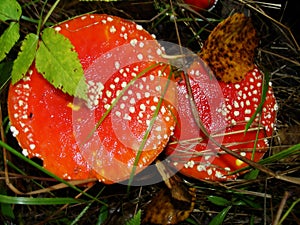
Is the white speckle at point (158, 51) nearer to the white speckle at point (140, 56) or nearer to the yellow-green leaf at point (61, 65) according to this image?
the white speckle at point (140, 56)

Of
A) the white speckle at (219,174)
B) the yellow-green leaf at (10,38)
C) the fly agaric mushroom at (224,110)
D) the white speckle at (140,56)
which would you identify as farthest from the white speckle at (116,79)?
the white speckle at (219,174)

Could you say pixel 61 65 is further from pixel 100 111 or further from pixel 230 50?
pixel 230 50

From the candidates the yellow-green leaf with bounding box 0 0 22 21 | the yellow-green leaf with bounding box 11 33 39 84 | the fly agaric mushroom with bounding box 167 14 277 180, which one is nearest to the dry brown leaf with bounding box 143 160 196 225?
the fly agaric mushroom with bounding box 167 14 277 180

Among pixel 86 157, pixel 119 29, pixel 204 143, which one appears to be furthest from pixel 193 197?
pixel 119 29

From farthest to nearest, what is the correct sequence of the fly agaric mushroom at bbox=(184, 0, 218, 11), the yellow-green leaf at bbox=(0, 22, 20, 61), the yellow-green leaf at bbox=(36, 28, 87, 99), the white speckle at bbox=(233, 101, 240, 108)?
the fly agaric mushroom at bbox=(184, 0, 218, 11) → the white speckle at bbox=(233, 101, 240, 108) → the yellow-green leaf at bbox=(0, 22, 20, 61) → the yellow-green leaf at bbox=(36, 28, 87, 99)

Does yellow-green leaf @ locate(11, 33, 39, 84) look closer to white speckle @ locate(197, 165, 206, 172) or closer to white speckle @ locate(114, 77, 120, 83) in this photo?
white speckle @ locate(114, 77, 120, 83)

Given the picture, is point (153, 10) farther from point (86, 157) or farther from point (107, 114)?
point (86, 157)

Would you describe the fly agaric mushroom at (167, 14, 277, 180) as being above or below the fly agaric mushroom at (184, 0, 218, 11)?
below
